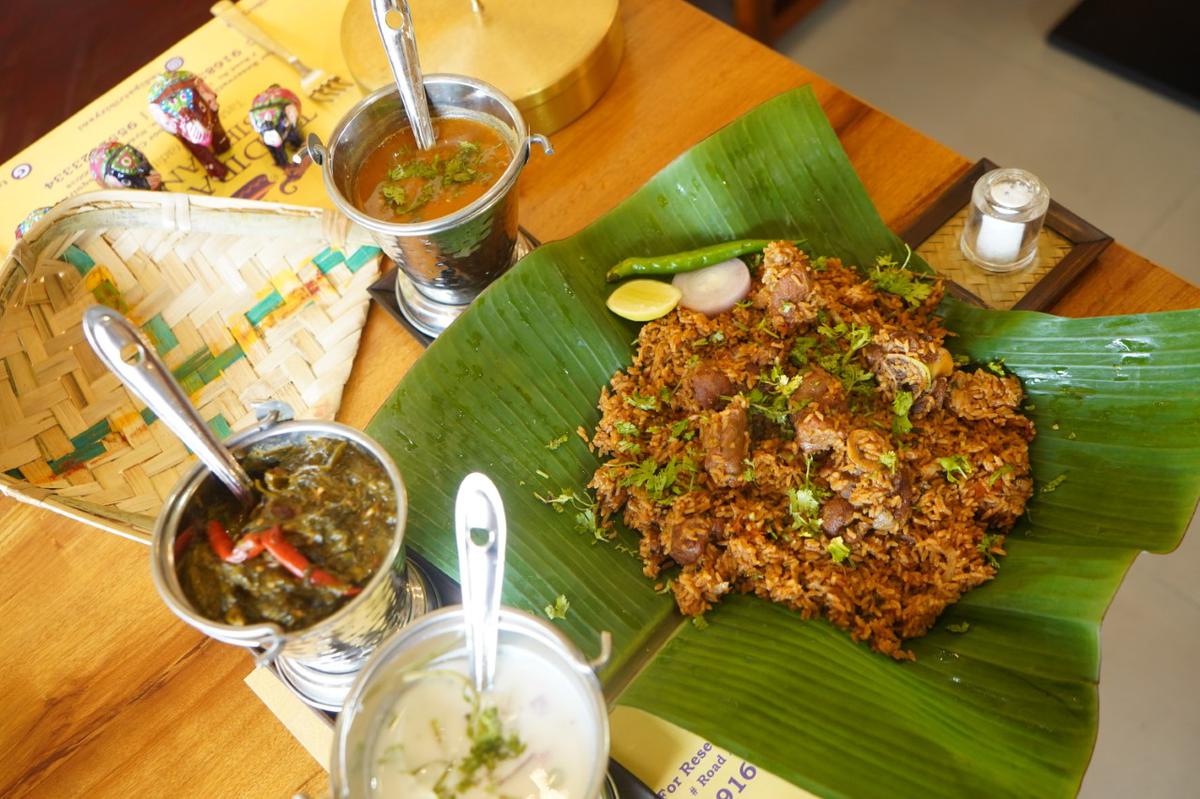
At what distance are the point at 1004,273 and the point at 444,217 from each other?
1553 millimetres

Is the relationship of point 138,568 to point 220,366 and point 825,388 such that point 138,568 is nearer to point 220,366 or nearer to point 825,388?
point 220,366

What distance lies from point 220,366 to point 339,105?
110 centimetres

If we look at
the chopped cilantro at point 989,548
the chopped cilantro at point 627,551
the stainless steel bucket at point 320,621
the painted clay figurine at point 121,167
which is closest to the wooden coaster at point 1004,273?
the chopped cilantro at point 989,548

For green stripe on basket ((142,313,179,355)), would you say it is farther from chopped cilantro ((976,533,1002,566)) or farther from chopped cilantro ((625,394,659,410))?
chopped cilantro ((976,533,1002,566))

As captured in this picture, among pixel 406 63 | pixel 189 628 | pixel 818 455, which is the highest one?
pixel 406 63

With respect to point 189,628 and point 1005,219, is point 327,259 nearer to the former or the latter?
point 189,628

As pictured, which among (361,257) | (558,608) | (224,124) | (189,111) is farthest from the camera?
(224,124)

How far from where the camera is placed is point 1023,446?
7.05 ft

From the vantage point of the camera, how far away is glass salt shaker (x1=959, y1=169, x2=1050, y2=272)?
7.83 ft

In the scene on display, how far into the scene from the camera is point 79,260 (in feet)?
8.92

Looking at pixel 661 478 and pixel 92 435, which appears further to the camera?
pixel 92 435

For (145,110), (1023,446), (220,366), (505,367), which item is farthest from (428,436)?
(145,110)

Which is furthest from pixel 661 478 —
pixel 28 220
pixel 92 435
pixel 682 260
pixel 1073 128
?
pixel 1073 128

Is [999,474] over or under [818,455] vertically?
under
